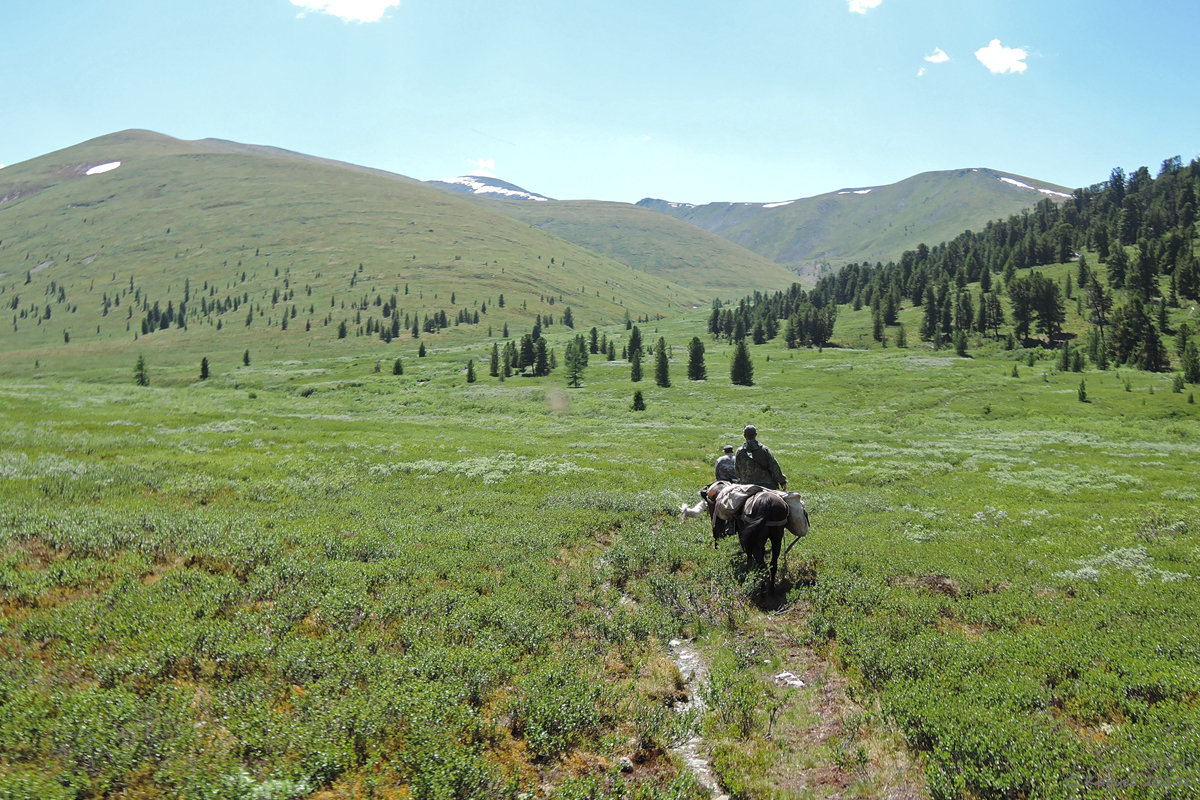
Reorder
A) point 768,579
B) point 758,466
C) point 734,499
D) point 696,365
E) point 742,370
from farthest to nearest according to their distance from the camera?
point 696,365, point 742,370, point 758,466, point 734,499, point 768,579

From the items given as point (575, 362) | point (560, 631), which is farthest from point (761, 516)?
point (575, 362)

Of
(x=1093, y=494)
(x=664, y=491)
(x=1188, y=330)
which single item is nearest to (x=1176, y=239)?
(x=1188, y=330)

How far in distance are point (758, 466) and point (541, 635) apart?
325 inches

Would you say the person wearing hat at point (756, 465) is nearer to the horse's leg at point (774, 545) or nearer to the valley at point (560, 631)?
the horse's leg at point (774, 545)

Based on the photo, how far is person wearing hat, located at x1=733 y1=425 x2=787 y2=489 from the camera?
592 inches

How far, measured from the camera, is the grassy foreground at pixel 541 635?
6.45 m

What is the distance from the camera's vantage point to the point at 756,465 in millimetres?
Answer: 15297

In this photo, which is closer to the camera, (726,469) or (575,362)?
(726,469)

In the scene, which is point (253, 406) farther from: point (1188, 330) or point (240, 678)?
point (1188, 330)

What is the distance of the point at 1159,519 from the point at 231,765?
1167 inches

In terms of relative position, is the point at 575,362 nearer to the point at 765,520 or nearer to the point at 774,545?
the point at 774,545

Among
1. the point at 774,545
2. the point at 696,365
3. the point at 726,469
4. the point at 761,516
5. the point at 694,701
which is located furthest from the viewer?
the point at 696,365

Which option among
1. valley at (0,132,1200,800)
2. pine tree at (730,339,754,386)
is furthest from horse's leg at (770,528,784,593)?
pine tree at (730,339,754,386)

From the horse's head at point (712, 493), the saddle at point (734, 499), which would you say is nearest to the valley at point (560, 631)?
the horse's head at point (712, 493)
